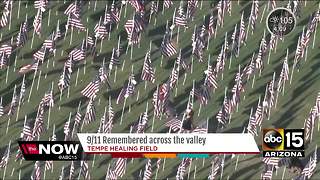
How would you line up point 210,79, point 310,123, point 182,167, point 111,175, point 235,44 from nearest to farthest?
point 310,123
point 182,167
point 111,175
point 210,79
point 235,44

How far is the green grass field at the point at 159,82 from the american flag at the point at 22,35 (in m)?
0.28

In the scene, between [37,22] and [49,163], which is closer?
[49,163]

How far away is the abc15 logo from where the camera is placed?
3953 cm

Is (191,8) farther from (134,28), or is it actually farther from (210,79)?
(210,79)

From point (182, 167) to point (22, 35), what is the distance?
12903mm

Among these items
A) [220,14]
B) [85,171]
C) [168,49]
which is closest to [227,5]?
[220,14]

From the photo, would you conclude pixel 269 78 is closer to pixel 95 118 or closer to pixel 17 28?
pixel 95 118

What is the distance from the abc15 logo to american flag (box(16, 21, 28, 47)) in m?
15.9

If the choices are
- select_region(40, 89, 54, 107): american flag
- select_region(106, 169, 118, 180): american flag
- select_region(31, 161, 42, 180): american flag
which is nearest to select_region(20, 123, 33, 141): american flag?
select_region(40, 89, 54, 107): american flag

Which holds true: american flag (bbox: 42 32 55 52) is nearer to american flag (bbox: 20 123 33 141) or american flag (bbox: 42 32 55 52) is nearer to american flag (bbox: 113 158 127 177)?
american flag (bbox: 20 123 33 141)

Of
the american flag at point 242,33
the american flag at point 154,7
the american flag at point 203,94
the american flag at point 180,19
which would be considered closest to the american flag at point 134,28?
the american flag at point 154,7

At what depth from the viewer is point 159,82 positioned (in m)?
40.2

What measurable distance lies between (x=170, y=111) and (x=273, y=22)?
846cm

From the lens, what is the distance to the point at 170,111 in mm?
39938
